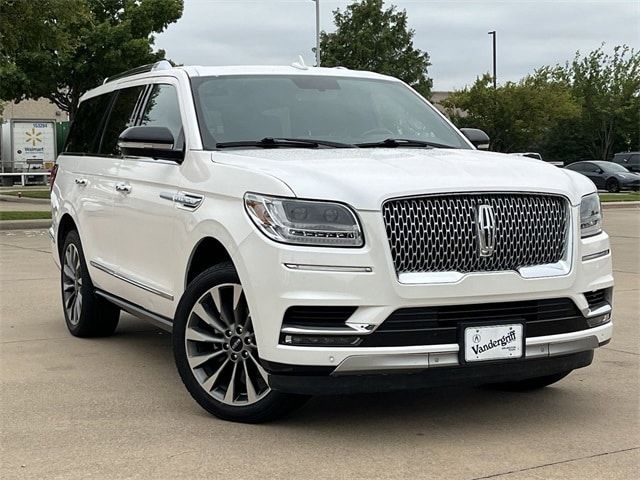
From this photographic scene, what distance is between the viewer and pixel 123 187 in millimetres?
6102

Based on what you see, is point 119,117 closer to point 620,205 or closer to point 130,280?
point 130,280

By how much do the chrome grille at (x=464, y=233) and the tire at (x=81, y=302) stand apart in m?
3.23

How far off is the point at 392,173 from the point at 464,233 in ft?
1.46

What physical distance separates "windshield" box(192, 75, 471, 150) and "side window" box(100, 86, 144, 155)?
3.01 feet

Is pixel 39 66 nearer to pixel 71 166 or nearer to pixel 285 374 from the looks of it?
pixel 71 166

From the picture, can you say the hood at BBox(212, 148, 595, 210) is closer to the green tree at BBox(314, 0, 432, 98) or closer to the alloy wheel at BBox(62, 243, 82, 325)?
the alloy wheel at BBox(62, 243, 82, 325)

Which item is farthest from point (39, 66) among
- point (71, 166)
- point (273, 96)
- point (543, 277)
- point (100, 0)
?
point (543, 277)

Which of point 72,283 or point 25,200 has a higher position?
point 25,200

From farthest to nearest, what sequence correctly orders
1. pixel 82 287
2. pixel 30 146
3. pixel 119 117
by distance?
pixel 30 146 → pixel 82 287 → pixel 119 117

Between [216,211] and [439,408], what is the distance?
1.58m

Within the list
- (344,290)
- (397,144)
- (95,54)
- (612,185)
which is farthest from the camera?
(612,185)

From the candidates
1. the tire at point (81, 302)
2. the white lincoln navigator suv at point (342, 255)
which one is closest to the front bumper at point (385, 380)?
the white lincoln navigator suv at point (342, 255)

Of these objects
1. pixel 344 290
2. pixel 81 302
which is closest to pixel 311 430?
pixel 344 290

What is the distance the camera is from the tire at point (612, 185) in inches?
1478
